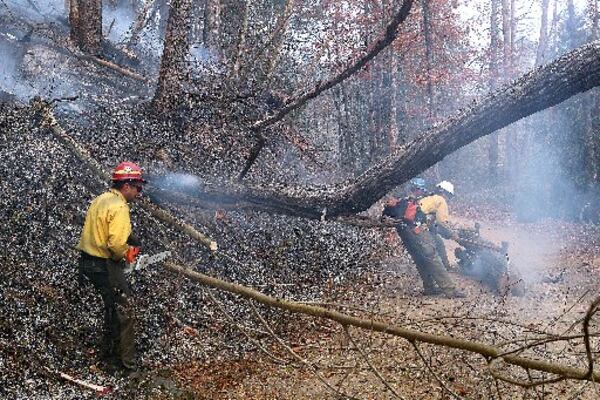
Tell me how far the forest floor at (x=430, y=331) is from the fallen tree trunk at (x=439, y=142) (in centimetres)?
132

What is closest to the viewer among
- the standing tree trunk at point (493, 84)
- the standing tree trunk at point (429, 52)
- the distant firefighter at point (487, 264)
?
the distant firefighter at point (487, 264)

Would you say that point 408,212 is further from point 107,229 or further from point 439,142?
point 107,229

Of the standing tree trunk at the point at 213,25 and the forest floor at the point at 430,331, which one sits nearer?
the forest floor at the point at 430,331

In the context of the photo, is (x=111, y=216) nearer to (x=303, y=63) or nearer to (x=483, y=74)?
(x=303, y=63)

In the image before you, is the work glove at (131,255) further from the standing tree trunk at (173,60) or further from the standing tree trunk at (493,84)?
the standing tree trunk at (493,84)

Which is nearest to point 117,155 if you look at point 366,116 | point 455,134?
point 455,134

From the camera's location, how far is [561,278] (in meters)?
10.2

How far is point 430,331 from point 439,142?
8.73ft

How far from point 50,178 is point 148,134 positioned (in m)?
1.76

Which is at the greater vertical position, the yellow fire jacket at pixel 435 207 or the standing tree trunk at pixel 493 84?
the standing tree trunk at pixel 493 84

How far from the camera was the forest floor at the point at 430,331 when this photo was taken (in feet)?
13.1

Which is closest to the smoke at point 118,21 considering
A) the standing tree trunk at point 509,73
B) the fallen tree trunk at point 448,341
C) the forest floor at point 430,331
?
the forest floor at point 430,331

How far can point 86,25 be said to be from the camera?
10625mm

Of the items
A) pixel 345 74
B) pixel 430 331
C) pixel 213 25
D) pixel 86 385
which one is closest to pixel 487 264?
pixel 430 331
